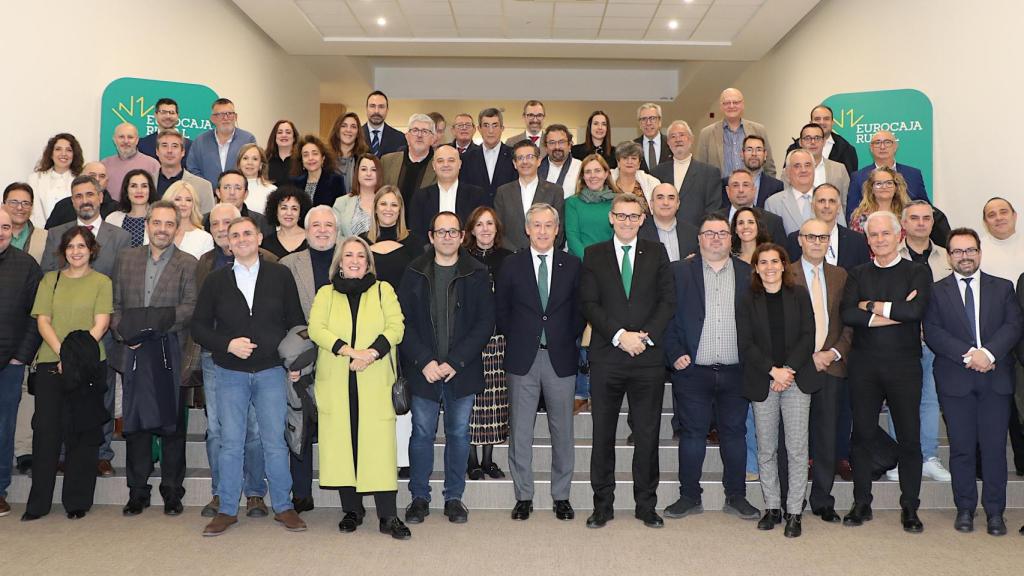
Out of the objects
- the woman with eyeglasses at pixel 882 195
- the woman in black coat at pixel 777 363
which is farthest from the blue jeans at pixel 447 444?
the woman with eyeglasses at pixel 882 195

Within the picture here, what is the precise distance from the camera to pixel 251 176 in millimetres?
6641

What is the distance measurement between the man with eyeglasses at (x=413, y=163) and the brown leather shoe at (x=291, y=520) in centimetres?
260

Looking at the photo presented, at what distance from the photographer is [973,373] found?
4.98 m

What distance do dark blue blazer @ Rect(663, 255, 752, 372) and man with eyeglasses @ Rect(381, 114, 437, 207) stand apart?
2.39 meters

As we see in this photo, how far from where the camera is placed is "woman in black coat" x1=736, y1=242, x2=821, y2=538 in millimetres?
4906

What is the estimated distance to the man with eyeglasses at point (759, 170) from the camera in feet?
21.5

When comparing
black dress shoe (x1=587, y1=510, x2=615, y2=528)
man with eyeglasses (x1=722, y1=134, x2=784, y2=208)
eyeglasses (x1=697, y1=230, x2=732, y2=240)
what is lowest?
black dress shoe (x1=587, y1=510, x2=615, y2=528)

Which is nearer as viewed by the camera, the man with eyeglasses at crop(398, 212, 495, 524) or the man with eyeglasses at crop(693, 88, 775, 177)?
the man with eyeglasses at crop(398, 212, 495, 524)

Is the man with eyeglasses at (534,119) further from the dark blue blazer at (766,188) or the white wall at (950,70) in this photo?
the white wall at (950,70)

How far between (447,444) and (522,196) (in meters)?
1.99

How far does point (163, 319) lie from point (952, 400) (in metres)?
4.46

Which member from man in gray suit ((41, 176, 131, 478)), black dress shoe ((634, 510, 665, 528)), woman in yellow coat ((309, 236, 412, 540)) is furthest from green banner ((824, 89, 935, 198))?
man in gray suit ((41, 176, 131, 478))

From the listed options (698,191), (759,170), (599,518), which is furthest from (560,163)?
(599,518)

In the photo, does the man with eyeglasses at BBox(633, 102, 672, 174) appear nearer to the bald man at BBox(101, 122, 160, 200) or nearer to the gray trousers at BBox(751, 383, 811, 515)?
the gray trousers at BBox(751, 383, 811, 515)
